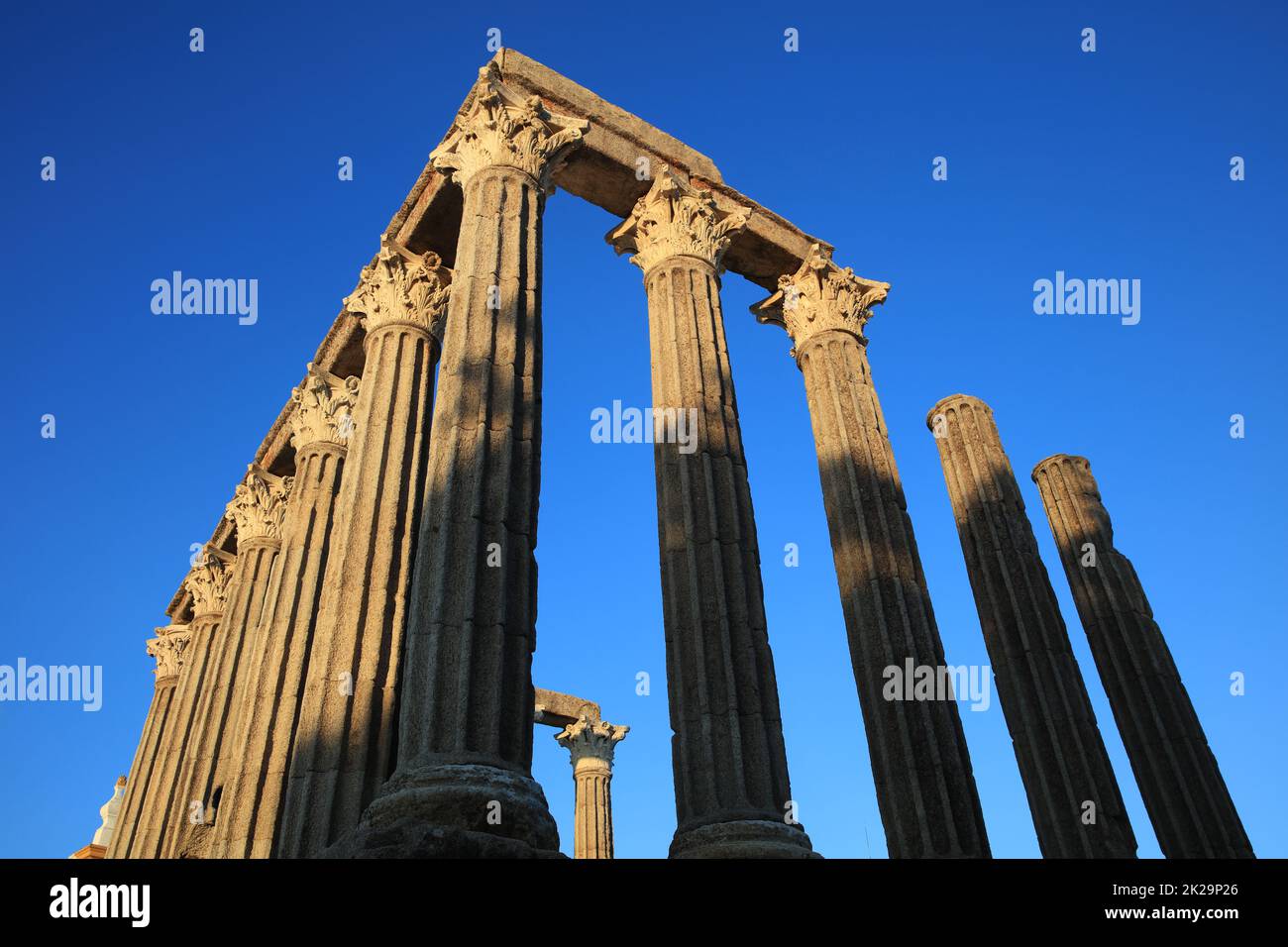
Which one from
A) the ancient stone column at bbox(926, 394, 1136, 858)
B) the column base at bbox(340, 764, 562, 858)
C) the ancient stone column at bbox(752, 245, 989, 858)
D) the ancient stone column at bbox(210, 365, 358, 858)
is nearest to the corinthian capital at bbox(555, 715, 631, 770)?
the ancient stone column at bbox(210, 365, 358, 858)

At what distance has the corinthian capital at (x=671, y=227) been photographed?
19141mm

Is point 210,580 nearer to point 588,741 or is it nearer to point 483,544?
point 588,741

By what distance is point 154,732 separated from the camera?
97.6ft

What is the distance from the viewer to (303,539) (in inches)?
829

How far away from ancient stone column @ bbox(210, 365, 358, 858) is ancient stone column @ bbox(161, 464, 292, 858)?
75 centimetres

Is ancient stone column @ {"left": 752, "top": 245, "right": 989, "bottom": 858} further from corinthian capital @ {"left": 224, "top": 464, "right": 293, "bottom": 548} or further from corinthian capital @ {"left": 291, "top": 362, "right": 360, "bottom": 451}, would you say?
corinthian capital @ {"left": 224, "top": 464, "right": 293, "bottom": 548}

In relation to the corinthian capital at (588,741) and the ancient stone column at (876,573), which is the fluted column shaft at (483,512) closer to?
the ancient stone column at (876,573)

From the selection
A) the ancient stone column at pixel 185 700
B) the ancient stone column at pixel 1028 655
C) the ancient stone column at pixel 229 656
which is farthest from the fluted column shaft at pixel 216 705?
the ancient stone column at pixel 1028 655

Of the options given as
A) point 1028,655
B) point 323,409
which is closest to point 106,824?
point 323,409

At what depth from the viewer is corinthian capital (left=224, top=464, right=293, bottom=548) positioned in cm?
2617

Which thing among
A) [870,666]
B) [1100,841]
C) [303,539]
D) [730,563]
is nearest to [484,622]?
[730,563]

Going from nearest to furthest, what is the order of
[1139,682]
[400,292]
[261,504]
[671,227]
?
1. [671,227]
2. [400,292]
3. [1139,682]
4. [261,504]

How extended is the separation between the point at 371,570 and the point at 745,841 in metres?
8.03
